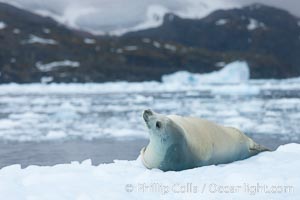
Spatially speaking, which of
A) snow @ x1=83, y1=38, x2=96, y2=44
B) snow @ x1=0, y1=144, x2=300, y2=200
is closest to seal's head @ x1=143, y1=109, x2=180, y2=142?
snow @ x1=0, y1=144, x2=300, y2=200

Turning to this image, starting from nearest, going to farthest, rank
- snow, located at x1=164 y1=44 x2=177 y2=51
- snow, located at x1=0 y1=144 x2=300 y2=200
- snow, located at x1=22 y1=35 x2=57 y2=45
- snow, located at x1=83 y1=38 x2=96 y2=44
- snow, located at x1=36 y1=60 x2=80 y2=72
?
1. snow, located at x1=0 y1=144 x2=300 y2=200
2. snow, located at x1=36 y1=60 x2=80 y2=72
3. snow, located at x1=22 y1=35 x2=57 y2=45
4. snow, located at x1=83 y1=38 x2=96 y2=44
5. snow, located at x1=164 y1=44 x2=177 y2=51

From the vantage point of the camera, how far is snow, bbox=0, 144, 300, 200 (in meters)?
3.63

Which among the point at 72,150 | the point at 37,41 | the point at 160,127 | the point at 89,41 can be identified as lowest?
the point at 89,41

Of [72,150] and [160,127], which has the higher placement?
[160,127]

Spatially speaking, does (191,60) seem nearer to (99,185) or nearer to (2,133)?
(2,133)

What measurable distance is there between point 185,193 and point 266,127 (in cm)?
931

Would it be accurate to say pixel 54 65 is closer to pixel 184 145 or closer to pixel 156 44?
pixel 156 44

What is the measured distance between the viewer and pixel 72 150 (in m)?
9.66

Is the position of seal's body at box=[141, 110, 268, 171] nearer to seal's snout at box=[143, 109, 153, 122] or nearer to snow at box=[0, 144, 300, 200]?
seal's snout at box=[143, 109, 153, 122]

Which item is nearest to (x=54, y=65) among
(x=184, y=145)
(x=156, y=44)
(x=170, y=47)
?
(x=156, y=44)

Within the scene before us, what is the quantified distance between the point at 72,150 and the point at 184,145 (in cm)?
495

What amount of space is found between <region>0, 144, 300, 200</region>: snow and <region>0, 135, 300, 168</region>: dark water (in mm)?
3335

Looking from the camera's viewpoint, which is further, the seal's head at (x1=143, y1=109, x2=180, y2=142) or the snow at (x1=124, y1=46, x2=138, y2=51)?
the snow at (x1=124, y1=46, x2=138, y2=51)

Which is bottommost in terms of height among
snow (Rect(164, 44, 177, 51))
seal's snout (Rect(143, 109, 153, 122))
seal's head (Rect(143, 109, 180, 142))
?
snow (Rect(164, 44, 177, 51))
